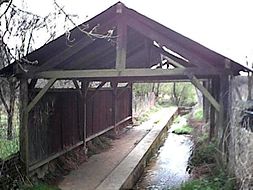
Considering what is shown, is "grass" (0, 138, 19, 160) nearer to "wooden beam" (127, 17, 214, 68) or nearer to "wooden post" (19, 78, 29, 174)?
"wooden post" (19, 78, 29, 174)

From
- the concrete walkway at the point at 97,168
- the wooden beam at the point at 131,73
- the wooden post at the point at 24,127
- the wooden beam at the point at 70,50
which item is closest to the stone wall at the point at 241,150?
the wooden beam at the point at 131,73

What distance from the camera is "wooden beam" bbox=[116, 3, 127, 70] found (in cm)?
709

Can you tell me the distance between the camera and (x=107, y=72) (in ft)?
23.5

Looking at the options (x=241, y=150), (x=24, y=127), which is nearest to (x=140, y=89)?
(x=24, y=127)

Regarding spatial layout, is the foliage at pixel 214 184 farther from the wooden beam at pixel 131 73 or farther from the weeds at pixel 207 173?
the wooden beam at pixel 131 73

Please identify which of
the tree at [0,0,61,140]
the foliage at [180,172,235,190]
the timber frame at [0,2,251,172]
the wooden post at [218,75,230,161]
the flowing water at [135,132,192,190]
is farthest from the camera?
the flowing water at [135,132,192,190]

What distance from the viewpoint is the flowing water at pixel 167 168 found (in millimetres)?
8155

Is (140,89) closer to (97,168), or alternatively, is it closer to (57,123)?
(97,168)

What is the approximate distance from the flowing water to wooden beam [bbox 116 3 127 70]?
2.68 m

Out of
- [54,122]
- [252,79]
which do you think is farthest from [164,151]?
[54,122]

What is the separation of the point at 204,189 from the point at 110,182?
198 centimetres

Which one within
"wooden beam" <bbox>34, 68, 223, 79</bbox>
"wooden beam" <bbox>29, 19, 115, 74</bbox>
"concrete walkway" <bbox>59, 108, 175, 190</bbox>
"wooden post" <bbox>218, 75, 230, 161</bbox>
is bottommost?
"concrete walkway" <bbox>59, 108, 175, 190</bbox>

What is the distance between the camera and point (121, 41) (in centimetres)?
711

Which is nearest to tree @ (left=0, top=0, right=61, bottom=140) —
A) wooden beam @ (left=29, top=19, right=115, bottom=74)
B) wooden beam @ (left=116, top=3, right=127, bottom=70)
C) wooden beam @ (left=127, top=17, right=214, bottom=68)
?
wooden beam @ (left=29, top=19, right=115, bottom=74)
